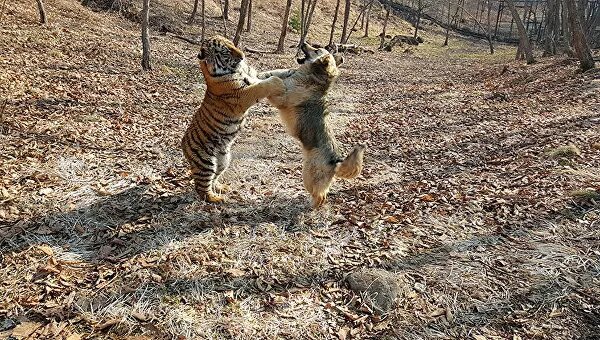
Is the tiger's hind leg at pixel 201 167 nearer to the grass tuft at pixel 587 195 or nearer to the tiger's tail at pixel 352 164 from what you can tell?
the tiger's tail at pixel 352 164

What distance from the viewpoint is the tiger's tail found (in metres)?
5.95

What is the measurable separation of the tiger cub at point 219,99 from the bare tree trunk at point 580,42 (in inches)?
617

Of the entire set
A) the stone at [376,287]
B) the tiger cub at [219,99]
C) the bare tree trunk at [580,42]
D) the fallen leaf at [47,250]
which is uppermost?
the bare tree trunk at [580,42]

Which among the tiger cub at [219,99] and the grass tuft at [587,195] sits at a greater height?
the tiger cub at [219,99]

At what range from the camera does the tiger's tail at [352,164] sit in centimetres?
595

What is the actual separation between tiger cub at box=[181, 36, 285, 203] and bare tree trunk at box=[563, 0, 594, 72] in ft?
51.4

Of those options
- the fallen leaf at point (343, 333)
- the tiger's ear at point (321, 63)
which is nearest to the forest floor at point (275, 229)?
the fallen leaf at point (343, 333)

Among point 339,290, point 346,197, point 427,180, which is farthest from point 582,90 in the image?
point 339,290

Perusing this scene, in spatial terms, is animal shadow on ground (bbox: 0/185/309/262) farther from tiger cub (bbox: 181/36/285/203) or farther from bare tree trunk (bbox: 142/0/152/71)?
bare tree trunk (bbox: 142/0/152/71)

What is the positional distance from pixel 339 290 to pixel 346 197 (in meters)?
2.50

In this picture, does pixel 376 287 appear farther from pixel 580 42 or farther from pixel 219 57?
pixel 580 42

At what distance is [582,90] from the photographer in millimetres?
14102

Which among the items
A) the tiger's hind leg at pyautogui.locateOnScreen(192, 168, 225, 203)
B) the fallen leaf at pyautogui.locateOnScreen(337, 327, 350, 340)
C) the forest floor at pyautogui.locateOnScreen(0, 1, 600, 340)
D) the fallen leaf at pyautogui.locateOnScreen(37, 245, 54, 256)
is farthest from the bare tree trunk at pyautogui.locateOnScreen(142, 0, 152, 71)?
the fallen leaf at pyautogui.locateOnScreen(337, 327, 350, 340)

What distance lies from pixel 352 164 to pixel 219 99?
207 cm
